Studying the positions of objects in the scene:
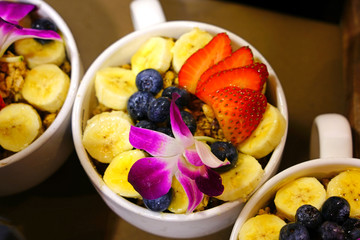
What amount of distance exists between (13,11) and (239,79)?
52 cm

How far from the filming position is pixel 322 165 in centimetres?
85

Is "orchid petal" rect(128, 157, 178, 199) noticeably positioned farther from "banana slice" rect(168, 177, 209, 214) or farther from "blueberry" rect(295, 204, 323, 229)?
"blueberry" rect(295, 204, 323, 229)

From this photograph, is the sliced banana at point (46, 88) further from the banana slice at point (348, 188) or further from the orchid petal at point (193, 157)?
the banana slice at point (348, 188)

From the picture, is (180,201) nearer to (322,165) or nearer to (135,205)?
(135,205)

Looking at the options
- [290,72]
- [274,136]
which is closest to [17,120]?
[274,136]

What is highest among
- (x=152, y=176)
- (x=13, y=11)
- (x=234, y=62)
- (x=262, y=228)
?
(x=13, y=11)

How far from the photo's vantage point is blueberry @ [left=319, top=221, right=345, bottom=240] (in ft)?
2.39

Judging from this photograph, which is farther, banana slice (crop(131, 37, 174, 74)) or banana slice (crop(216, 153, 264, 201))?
banana slice (crop(131, 37, 174, 74))

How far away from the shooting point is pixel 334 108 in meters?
1.18

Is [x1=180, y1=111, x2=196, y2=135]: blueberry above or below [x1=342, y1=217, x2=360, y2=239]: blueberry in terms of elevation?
above

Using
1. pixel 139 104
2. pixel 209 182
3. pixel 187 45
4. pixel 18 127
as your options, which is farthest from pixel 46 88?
pixel 209 182

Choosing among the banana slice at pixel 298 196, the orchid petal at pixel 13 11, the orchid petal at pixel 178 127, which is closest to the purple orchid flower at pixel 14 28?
the orchid petal at pixel 13 11

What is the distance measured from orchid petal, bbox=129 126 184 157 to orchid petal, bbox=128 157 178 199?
0.05 ft

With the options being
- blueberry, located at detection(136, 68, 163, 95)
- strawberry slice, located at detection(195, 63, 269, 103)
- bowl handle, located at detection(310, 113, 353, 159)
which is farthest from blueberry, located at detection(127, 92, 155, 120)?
bowl handle, located at detection(310, 113, 353, 159)
